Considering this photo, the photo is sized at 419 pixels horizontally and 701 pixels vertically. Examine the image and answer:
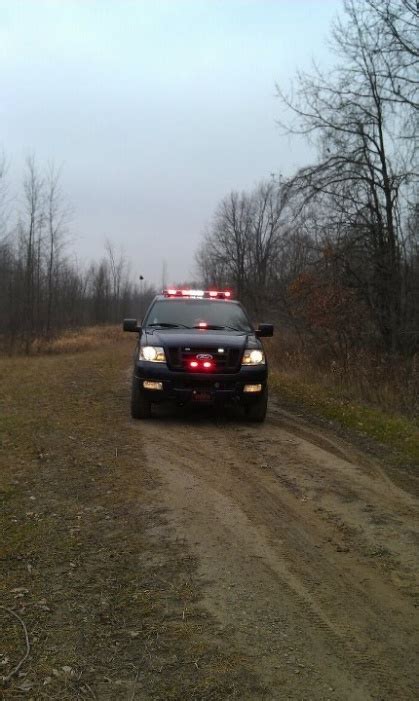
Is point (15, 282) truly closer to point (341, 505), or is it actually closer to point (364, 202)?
point (364, 202)

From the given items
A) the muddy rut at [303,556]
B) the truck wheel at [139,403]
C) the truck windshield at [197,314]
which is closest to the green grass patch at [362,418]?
the muddy rut at [303,556]

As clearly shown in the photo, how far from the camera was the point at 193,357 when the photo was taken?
7.49m

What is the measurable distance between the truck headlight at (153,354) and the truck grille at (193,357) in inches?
4.0

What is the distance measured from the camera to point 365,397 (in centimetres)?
1027

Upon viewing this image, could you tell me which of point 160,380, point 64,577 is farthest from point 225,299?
point 64,577

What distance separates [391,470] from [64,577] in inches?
147

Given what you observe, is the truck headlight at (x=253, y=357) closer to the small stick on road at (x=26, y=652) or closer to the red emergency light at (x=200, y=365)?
the red emergency light at (x=200, y=365)

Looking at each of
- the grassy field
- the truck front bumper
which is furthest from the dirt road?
the truck front bumper

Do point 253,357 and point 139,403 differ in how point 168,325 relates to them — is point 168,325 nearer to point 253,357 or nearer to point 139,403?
point 139,403

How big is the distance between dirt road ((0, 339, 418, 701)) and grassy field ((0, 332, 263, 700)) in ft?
0.03

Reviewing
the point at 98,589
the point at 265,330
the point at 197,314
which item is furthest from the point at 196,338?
the point at 98,589

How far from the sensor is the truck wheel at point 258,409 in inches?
306

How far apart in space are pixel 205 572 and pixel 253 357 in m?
4.51

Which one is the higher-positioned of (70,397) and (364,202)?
(364,202)
